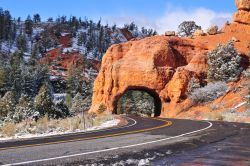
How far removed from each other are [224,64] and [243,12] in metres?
17.0

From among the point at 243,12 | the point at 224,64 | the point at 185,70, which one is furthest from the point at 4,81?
the point at 224,64

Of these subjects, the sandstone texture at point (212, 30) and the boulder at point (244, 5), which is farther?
the sandstone texture at point (212, 30)

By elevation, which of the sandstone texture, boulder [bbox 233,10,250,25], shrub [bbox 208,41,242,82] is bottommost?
shrub [bbox 208,41,242,82]

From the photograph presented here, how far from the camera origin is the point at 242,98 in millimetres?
35438

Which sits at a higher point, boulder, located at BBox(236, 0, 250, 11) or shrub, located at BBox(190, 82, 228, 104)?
boulder, located at BBox(236, 0, 250, 11)

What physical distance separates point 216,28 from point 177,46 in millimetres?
8174

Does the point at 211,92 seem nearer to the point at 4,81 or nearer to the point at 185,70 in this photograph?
the point at 185,70

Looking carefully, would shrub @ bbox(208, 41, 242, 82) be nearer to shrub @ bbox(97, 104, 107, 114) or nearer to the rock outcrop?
the rock outcrop

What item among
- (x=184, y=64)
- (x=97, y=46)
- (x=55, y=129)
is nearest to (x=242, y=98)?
(x=184, y=64)

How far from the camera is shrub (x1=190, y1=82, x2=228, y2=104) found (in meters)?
40.3

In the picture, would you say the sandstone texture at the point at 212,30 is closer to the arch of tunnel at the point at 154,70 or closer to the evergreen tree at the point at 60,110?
the arch of tunnel at the point at 154,70

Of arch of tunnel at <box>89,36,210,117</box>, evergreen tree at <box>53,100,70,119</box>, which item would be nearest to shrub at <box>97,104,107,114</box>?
arch of tunnel at <box>89,36,210,117</box>

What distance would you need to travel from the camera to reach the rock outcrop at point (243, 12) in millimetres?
54500

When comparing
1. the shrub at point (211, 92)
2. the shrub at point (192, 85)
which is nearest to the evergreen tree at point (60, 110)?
the shrub at point (192, 85)
